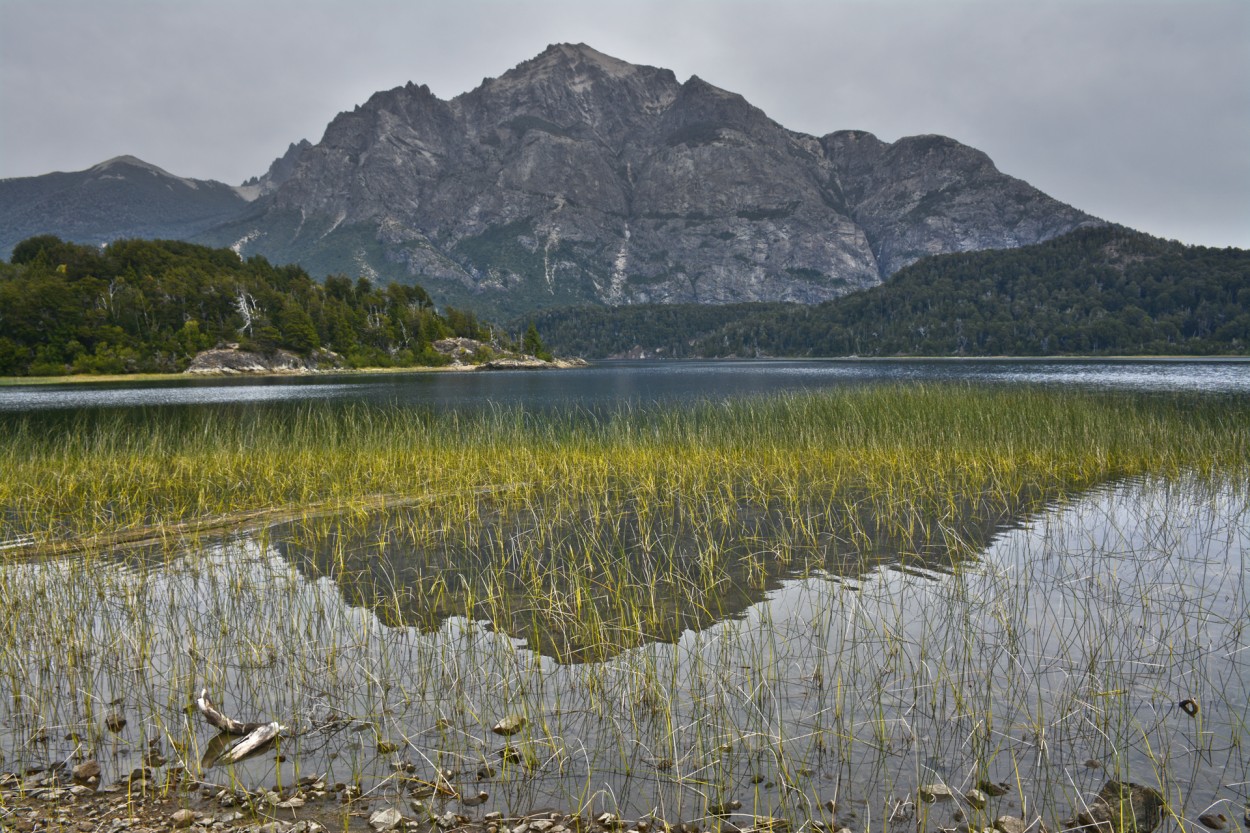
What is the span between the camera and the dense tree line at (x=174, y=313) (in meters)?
105

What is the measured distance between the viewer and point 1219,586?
8.80 m

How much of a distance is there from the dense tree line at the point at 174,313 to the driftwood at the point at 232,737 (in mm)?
127471

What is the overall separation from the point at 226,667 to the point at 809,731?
5.91m

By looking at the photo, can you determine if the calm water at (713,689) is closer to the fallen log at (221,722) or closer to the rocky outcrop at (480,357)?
the fallen log at (221,722)

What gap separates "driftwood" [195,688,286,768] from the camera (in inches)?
206

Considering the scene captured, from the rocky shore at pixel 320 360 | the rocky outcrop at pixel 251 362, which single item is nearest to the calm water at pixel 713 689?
the rocky outcrop at pixel 251 362

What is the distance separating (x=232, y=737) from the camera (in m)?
5.59

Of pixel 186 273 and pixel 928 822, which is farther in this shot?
pixel 186 273

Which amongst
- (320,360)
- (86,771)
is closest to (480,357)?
(320,360)

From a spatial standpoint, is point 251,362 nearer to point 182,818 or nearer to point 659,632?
point 659,632

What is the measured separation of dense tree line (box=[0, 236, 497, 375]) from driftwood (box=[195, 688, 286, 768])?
127m

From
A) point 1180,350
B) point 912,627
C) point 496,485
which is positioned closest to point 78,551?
point 496,485

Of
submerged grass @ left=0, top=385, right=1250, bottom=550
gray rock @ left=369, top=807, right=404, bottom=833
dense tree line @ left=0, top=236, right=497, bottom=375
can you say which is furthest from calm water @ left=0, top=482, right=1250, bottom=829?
dense tree line @ left=0, top=236, right=497, bottom=375

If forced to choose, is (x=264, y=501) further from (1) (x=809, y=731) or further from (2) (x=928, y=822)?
(2) (x=928, y=822)
